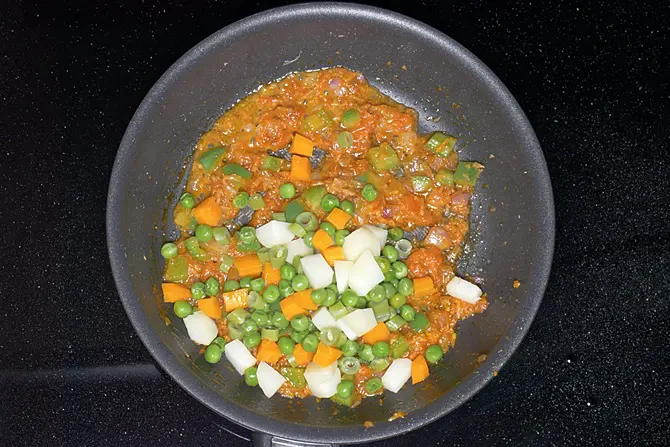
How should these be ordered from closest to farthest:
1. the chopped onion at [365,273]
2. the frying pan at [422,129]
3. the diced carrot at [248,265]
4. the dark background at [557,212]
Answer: the frying pan at [422,129] → the chopped onion at [365,273] → the diced carrot at [248,265] → the dark background at [557,212]

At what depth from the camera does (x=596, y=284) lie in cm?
253

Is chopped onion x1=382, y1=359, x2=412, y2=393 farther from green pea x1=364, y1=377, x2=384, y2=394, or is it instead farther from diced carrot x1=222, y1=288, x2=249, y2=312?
diced carrot x1=222, y1=288, x2=249, y2=312

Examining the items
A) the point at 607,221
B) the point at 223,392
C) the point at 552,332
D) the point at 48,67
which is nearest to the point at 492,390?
the point at 552,332

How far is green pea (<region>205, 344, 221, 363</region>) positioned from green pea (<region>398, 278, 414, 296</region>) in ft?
2.16

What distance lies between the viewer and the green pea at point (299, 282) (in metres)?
2.23

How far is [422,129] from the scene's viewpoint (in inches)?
98.7

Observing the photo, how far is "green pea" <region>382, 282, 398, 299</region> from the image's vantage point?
89.1 inches

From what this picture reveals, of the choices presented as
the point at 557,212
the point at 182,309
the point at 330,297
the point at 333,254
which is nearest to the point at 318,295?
the point at 330,297

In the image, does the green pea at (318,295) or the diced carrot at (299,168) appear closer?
the green pea at (318,295)

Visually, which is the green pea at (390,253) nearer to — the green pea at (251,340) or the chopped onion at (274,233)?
the chopped onion at (274,233)

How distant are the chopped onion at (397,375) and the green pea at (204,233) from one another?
2.54 feet

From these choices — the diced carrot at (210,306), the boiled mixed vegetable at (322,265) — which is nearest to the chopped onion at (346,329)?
the boiled mixed vegetable at (322,265)

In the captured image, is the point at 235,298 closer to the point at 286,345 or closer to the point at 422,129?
the point at 286,345

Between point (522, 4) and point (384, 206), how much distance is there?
41.2 inches
